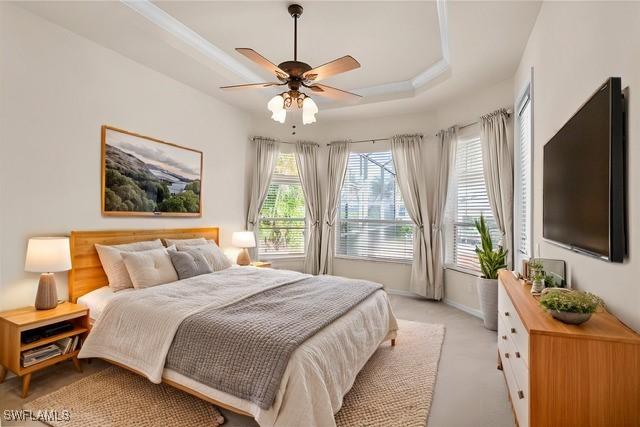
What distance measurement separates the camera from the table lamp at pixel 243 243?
4.44m

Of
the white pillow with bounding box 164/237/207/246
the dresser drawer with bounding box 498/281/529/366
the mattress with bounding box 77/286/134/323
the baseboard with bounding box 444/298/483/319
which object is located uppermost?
the white pillow with bounding box 164/237/207/246

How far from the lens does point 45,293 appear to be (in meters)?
2.56

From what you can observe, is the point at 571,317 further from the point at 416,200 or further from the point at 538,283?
the point at 416,200

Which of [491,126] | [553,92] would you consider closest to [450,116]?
[491,126]

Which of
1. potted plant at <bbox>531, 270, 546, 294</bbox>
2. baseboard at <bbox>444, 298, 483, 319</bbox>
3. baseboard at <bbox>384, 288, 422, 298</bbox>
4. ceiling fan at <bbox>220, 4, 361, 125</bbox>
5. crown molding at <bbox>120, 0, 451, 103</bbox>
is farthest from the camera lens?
baseboard at <bbox>384, 288, 422, 298</bbox>

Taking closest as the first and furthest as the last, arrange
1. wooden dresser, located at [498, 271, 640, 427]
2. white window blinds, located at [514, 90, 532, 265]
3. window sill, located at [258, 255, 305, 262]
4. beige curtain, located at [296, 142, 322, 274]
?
wooden dresser, located at [498, 271, 640, 427], white window blinds, located at [514, 90, 532, 265], window sill, located at [258, 255, 305, 262], beige curtain, located at [296, 142, 322, 274]

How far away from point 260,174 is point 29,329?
3.33m

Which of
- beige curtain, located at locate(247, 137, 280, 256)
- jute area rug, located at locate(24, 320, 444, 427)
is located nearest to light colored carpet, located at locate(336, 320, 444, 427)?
jute area rug, located at locate(24, 320, 444, 427)

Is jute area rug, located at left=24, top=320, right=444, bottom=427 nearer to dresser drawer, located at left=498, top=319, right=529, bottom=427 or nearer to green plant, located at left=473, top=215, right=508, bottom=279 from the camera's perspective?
dresser drawer, located at left=498, top=319, right=529, bottom=427

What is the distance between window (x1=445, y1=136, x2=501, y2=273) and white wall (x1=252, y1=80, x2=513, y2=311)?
0.24 metres

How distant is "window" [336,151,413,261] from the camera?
17.0 feet

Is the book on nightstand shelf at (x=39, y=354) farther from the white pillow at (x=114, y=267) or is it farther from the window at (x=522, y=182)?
the window at (x=522, y=182)

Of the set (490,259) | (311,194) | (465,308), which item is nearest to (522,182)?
(490,259)

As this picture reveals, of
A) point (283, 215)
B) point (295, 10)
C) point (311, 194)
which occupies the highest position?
point (295, 10)
